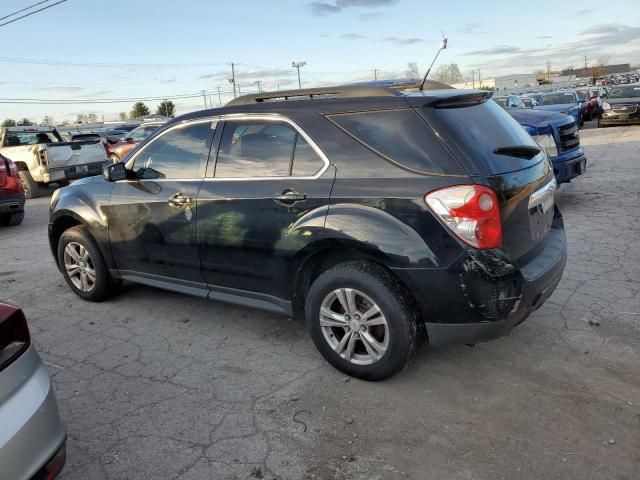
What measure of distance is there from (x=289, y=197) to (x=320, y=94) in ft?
2.51

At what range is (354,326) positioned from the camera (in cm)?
323

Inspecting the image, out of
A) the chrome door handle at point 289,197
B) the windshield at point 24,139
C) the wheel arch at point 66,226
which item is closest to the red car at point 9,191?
the wheel arch at point 66,226

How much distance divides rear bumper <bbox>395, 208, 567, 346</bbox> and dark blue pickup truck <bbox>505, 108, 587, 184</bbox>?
472 cm

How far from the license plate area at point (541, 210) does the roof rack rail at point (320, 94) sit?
107 centimetres

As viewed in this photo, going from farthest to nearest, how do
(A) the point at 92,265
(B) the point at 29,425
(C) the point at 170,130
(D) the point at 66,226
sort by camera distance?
(D) the point at 66,226, (A) the point at 92,265, (C) the point at 170,130, (B) the point at 29,425

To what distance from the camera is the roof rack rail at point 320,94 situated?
328cm

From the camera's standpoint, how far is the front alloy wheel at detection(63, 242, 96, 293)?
4910 millimetres

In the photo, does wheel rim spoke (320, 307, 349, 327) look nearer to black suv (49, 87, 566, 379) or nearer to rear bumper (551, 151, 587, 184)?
black suv (49, 87, 566, 379)

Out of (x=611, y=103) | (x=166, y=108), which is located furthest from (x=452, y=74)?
(x=611, y=103)

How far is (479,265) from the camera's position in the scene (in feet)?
9.15

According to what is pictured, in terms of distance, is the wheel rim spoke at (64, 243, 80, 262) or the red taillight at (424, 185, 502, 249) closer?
the red taillight at (424, 185, 502, 249)

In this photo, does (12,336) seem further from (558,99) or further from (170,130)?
(558,99)

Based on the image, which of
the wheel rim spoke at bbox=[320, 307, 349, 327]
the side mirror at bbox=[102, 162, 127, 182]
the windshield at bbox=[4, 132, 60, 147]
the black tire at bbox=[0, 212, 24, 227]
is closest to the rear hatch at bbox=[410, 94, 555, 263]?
the wheel rim spoke at bbox=[320, 307, 349, 327]

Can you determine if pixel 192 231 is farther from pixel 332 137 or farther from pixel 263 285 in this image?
Result: pixel 332 137
